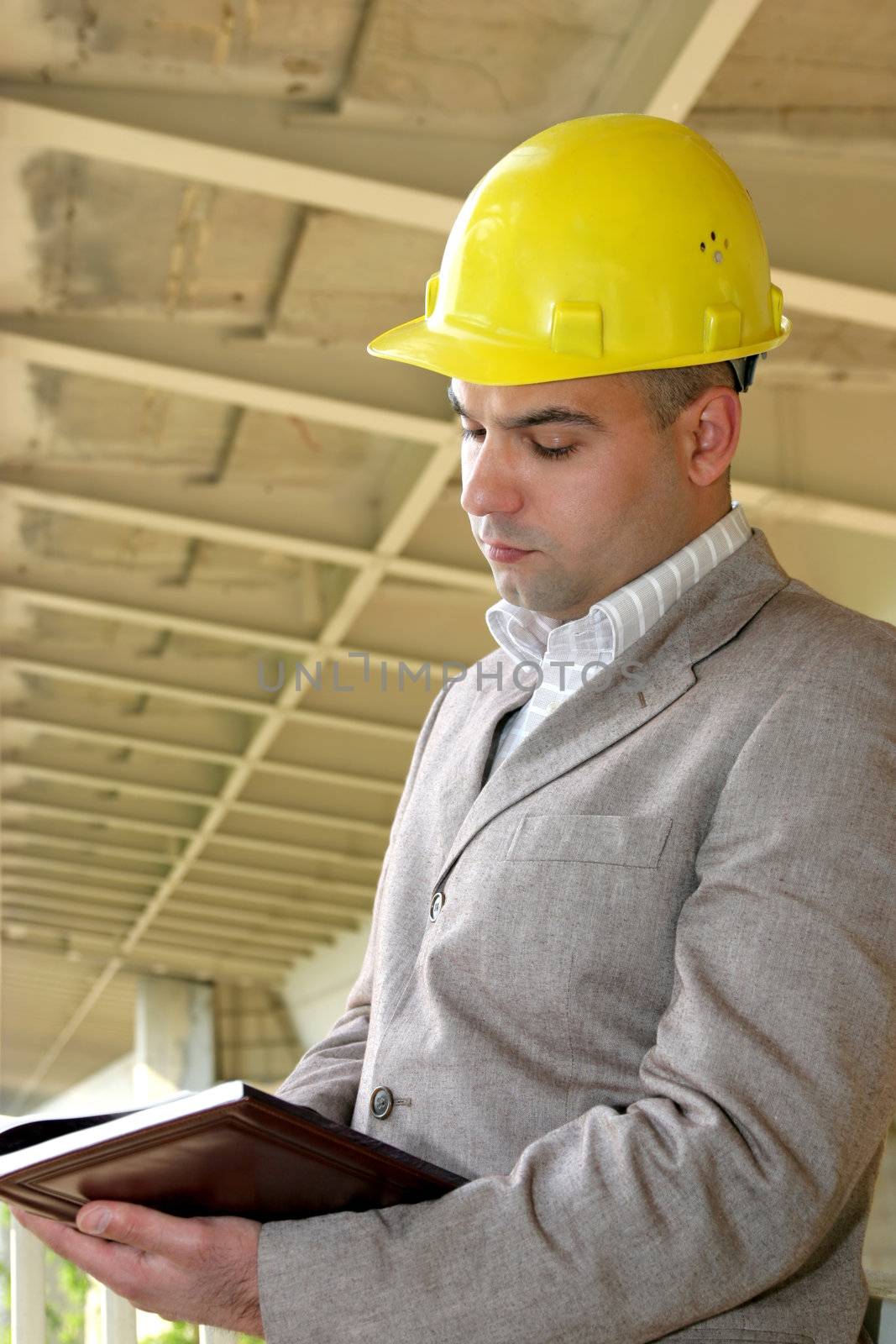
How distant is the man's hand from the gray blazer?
0.17 ft

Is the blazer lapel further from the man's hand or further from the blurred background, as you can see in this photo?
the blurred background

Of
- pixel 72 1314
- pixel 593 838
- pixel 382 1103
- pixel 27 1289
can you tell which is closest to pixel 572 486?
pixel 593 838

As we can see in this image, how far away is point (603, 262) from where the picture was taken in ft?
6.66

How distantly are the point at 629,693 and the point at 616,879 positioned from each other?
282 mm

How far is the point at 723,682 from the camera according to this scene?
73.0 inches

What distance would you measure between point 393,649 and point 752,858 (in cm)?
924

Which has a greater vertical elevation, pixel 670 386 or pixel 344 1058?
pixel 670 386

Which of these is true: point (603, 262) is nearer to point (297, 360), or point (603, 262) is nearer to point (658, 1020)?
point (658, 1020)

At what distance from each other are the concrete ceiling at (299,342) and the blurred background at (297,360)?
16 mm

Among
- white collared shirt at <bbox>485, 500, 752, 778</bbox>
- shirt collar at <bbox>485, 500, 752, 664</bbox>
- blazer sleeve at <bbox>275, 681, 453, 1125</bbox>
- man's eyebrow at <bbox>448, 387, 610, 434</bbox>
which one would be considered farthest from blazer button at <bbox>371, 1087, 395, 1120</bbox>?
man's eyebrow at <bbox>448, 387, 610, 434</bbox>

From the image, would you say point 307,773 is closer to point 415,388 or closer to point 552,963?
point 415,388

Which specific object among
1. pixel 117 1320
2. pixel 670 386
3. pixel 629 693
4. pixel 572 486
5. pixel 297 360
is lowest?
pixel 117 1320

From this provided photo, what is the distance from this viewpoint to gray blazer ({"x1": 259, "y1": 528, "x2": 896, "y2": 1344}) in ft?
4.97

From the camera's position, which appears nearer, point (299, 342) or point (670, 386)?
point (670, 386)
